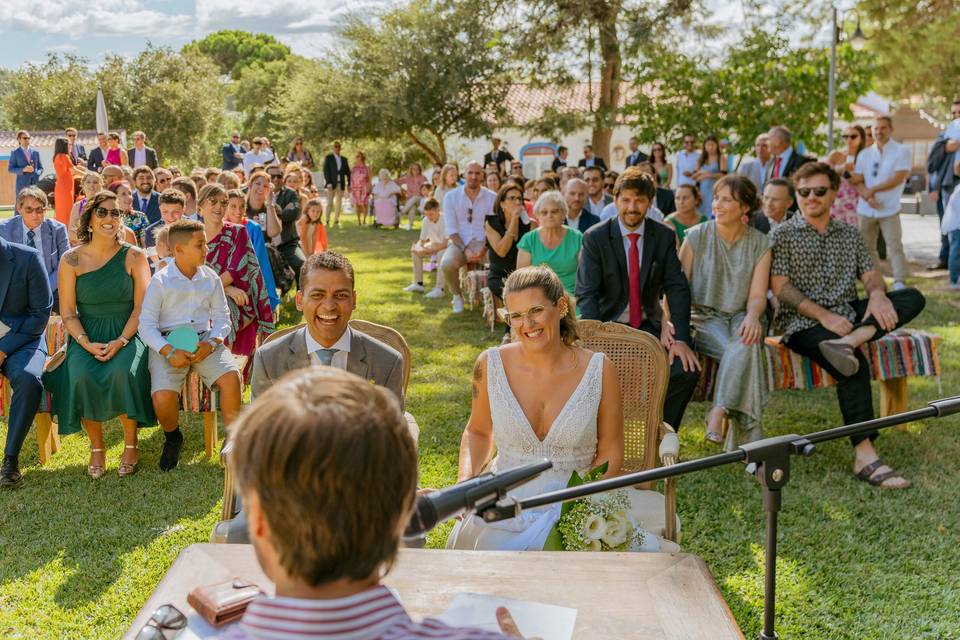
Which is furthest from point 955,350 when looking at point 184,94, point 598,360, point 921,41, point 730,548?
point 184,94

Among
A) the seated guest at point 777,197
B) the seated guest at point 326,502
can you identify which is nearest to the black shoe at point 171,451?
the seated guest at point 777,197

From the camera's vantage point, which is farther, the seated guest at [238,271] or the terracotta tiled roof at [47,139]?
the terracotta tiled roof at [47,139]

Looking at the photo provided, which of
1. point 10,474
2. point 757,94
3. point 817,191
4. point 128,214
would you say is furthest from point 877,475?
point 757,94

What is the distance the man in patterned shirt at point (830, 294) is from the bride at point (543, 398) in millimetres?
2392

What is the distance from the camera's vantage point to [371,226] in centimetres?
2167

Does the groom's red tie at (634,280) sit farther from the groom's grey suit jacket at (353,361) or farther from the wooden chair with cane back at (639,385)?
the groom's grey suit jacket at (353,361)

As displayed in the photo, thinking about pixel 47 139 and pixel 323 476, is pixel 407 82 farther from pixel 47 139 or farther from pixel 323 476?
pixel 323 476

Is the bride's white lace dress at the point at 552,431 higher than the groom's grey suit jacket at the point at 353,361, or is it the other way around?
the groom's grey suit jacket at the point at 353,361

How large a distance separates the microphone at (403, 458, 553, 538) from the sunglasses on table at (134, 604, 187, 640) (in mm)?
898

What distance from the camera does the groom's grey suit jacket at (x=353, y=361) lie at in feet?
11.9

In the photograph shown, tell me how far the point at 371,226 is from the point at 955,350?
52.1 ft

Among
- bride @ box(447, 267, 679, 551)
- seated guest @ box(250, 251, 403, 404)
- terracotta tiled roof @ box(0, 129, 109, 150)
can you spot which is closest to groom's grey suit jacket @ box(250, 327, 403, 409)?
seated guest @ box(250, 251, 403, 404)

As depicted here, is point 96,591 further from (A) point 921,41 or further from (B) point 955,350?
(A) point 921,41

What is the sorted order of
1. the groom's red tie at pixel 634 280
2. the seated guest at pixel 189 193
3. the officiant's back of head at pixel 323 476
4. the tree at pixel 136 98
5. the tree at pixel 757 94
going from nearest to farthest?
1. the officiant's back of head at pixel 323 476
2. the groom's red tie at pixel 634 280
3. the seated guest at pixel 189 193
4. the tree at pixel 757 94
5. the tree at pixel 136 98
